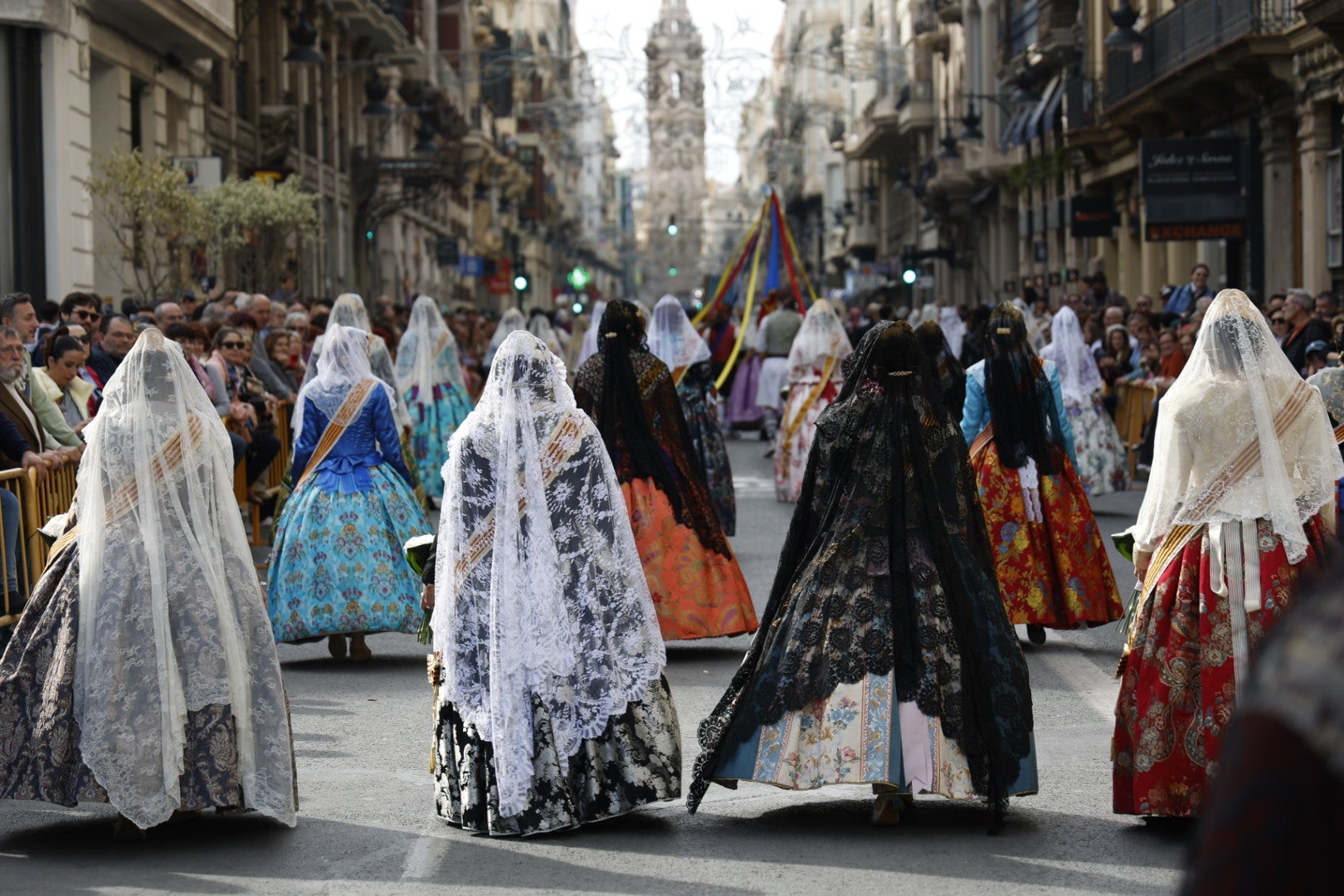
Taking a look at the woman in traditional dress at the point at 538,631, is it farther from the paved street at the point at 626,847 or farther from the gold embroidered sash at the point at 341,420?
the gold embroidered sash at the point at 341,420

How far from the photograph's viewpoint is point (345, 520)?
10.1m

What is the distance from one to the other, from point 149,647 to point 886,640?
2.18 metres

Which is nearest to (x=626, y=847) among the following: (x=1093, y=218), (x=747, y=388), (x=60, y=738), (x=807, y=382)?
(x=60, y=738)

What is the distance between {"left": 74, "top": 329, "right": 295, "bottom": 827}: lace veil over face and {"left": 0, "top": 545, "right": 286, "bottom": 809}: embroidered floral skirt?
0.04 m

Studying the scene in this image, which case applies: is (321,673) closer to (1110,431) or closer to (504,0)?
(1110,431)

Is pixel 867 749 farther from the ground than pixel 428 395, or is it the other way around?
pixel 428 395

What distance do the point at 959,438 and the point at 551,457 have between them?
1.29 meters

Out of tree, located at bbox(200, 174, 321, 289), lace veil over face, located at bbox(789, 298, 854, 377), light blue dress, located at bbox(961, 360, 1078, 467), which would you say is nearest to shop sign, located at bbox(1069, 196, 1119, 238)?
tree, located at bbox(200, 174, 321, 289)

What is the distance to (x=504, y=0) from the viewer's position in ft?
268

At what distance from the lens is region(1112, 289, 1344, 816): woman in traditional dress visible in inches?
239


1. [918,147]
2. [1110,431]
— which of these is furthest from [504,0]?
[1110,431]

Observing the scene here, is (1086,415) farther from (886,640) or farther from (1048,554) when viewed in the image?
(886,640)

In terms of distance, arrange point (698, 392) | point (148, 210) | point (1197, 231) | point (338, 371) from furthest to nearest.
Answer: point (1197, 231)
point (148, 210)
point (698, 392)
point (338, 371)

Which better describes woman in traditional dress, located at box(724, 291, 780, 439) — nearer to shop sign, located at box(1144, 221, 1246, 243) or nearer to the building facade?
shop sign, located at box(1144, 221, 1246, 243)
